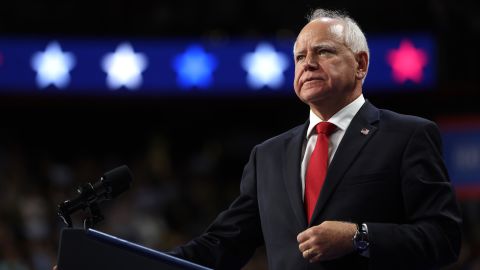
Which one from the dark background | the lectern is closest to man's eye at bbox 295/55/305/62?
the lectern

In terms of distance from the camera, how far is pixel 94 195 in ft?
7.68

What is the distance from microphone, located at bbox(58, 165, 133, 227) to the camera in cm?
232

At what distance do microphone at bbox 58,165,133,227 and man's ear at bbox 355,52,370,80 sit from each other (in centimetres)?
72

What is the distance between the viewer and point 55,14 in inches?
342

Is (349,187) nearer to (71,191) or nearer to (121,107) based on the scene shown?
(71,191)

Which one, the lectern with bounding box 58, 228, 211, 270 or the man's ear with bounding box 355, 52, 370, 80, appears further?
the man's ear with bounding box 355, 52, 370, 80

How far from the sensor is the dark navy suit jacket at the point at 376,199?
2316 millimetres

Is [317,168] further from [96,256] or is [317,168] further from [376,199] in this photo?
[96,256]

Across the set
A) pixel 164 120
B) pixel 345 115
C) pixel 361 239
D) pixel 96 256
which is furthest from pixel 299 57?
pixel 164 120

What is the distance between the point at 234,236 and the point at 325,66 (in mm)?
557

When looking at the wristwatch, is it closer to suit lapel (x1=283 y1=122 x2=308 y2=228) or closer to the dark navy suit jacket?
the dark navy suit jacket

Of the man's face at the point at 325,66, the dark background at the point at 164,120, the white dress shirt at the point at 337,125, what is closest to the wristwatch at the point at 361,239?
the white dress shirt at the point at 337,125

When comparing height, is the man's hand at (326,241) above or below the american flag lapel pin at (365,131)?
below

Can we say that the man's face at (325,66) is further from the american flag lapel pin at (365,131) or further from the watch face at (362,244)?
the watch face at (362,244)
